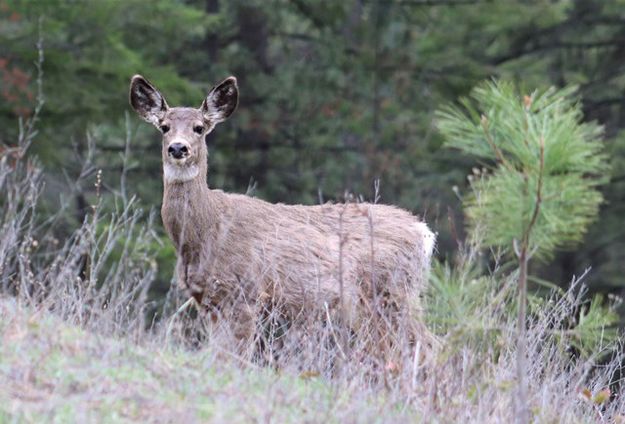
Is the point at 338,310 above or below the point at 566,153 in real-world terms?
below

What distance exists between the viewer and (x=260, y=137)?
23469mm

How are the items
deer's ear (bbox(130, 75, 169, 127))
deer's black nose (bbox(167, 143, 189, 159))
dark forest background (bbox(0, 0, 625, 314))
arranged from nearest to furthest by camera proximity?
deer's black nose (bbox(167, 143, 189, 159)), deer's ear (bbox(130, 75, 169, 127)), dark forest background (bbox(0, 0, 625, 314))

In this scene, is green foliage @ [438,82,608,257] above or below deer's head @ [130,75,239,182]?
above

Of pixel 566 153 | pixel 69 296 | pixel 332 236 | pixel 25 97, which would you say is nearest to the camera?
pixel 566 153

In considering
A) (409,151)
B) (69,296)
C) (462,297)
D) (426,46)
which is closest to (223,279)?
(69,296)

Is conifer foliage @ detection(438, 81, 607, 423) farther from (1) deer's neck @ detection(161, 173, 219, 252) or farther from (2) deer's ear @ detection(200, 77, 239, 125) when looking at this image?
(2) deer's ear @ detection(200, 77, 239, 125)

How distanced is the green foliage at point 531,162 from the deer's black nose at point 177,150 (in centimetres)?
298

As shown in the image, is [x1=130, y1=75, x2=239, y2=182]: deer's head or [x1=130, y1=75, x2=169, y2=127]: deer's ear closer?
[x1=130, y1=75, x2=239, y2=182]: deer's head

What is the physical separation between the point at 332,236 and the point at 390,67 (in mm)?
14222

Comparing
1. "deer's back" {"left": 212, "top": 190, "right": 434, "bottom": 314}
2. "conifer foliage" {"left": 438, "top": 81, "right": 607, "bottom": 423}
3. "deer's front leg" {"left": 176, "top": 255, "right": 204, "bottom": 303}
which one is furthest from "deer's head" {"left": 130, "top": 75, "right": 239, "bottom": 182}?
"conifer foliage" {"left": 438, "top": 81, "right": 607, "bottom": 423}

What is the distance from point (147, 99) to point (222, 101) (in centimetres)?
53

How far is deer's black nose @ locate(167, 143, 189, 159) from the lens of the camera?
9.19 m

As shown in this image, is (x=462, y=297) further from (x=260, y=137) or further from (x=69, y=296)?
(x=260, y=137)

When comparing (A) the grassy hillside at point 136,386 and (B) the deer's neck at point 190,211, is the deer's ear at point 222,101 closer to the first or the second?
(B) the deer's neck at point 190,211
